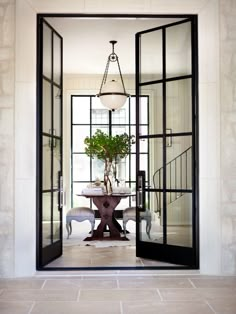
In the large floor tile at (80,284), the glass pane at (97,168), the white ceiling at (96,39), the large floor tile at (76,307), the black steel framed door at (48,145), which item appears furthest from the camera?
the glass pane at (97,168)

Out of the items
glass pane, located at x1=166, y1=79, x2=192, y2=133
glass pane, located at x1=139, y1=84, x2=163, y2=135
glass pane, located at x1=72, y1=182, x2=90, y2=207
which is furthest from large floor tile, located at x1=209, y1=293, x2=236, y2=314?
glass pane, located at x1=72, y1=182, x2=90, y2=207

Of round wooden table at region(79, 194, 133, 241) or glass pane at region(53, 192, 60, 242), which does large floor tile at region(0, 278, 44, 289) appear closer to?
glass pane at region(53, 192, 60, 242)

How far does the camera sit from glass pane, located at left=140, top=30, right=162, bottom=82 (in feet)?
15.6

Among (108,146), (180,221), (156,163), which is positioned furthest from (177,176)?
(108,146)

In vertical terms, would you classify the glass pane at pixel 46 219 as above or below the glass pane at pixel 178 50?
below

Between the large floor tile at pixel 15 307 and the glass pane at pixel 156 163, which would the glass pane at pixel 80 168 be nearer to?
the glass pane at pixel 156 163

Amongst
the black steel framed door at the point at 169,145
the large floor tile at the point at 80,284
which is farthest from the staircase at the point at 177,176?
the large floor tile at the point at 80,284

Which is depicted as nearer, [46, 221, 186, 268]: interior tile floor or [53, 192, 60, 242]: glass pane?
[46, 221, 186, 268]: interior tile floor

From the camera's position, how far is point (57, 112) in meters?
5.04

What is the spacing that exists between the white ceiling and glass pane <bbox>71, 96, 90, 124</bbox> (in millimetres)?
678

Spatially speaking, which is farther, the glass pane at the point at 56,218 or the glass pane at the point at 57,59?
the glass pane at the point at 57,59

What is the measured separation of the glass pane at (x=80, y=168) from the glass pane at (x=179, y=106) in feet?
14.6

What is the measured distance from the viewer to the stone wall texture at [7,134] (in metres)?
4.20

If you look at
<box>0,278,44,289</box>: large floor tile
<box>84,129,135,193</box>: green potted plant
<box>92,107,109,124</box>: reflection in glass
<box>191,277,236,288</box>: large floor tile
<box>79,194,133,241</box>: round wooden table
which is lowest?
<box>0,278,44,289</box>: large floor tile
